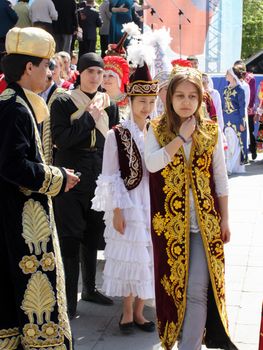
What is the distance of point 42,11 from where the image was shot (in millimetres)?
11000

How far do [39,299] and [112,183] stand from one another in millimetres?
1470

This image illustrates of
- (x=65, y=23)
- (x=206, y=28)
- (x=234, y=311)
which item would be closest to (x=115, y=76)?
(x=234, y=311)

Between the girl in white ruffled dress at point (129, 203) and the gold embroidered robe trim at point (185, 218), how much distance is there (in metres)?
0.65

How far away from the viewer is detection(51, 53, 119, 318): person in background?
509cm

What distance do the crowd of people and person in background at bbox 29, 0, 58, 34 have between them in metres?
5.13

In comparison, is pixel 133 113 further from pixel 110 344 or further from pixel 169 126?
pixel 110 344

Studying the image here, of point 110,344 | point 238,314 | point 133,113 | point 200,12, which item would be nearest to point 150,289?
point 110,344

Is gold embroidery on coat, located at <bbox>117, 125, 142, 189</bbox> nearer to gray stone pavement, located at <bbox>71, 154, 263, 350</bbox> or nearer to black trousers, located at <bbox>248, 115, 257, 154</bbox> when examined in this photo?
gray stone pavement, located at <bbox>71, 154, 263, 350</bbox>

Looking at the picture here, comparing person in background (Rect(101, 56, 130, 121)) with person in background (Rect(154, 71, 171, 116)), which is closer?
person in background (Rect(154, 71, 171, 116))

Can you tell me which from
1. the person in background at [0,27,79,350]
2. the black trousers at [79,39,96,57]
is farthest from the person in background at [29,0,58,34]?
the person in background at [0,27,79,350]

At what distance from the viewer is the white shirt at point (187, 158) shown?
400 cm

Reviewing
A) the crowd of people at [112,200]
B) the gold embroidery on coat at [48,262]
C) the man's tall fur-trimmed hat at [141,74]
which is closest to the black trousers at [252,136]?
the crowd of people at [112,200]

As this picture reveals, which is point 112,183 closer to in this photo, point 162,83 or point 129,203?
point 129,203

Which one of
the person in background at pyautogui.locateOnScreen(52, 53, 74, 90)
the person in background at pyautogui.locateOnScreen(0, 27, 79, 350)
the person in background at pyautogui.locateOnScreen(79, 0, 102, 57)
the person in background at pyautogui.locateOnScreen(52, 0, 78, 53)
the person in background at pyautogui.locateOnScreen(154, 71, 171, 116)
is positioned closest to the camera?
the person in background at pyautogui.locateOnScreen(0, 27, 79, 350)
